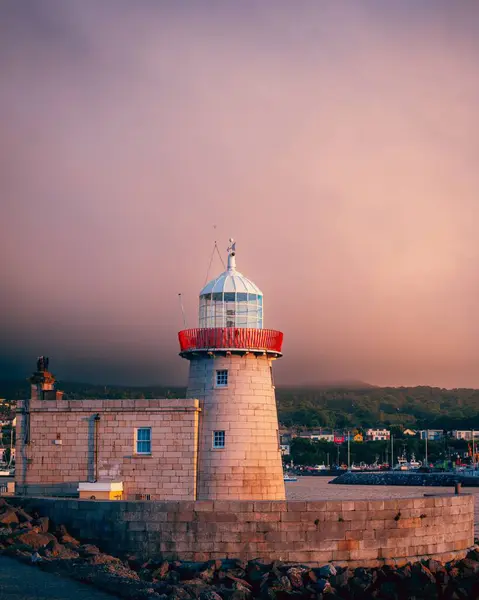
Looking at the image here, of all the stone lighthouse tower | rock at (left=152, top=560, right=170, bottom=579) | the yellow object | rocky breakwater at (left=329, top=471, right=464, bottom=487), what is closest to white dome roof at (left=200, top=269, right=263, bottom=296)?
the stone lighthouse tower

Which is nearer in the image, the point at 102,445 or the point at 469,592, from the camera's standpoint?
the point at 469,592

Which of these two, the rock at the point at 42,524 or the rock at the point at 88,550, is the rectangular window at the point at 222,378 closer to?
the rock at the point at 42,524

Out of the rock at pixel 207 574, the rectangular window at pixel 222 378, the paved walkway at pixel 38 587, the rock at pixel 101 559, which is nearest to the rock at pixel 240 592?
the rock at pixel 207 574

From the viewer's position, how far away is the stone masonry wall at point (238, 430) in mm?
24969

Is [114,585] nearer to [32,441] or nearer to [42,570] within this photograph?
[42,570]

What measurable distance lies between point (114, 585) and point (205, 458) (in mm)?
7606

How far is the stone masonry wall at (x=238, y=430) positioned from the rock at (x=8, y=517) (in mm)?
4968

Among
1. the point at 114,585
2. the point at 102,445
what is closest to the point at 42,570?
the point at 114,585

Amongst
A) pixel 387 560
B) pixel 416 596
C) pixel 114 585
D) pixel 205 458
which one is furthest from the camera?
pixel 205 458

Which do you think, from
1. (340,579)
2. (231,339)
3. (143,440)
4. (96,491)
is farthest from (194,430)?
(340,579)

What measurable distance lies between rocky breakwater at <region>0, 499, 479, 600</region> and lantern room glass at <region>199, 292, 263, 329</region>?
729 cm

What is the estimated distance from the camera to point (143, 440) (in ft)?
82.0

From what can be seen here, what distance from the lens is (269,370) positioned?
26359 millimetres

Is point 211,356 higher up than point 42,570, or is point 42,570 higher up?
point 211,356
